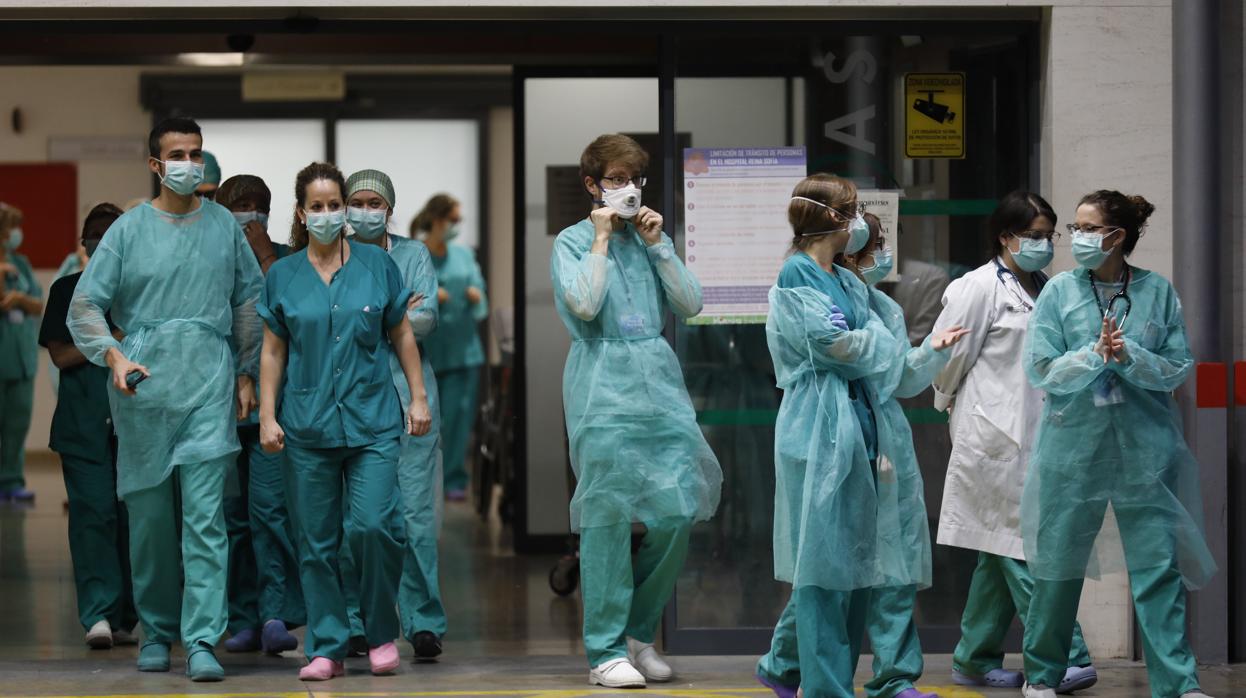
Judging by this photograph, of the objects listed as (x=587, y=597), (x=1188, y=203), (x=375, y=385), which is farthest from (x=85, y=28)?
(x=1188, y=203)

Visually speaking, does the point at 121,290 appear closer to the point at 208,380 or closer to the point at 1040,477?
the point at 208,380

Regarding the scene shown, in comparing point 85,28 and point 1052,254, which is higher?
point 85,28

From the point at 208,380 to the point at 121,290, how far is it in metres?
0.43

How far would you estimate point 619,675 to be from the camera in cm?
618

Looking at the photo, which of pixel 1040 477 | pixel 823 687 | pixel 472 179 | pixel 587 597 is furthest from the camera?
pixel 472 179

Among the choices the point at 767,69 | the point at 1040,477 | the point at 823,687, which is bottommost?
the point at 823,687

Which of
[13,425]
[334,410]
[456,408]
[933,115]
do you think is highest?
[933,115]

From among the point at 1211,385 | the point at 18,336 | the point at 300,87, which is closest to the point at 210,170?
the point at 1211,385

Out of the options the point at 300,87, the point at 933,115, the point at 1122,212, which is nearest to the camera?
the point at 1122,212

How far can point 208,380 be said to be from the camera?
629 cm

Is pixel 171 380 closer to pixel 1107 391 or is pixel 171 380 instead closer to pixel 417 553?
pixel 417 553

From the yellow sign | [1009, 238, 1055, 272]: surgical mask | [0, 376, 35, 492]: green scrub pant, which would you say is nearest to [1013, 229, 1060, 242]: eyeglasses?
[1009, 238, 1055, 272]: surgical mask

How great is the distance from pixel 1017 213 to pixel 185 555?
303cm

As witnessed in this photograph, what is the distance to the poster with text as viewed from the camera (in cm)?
688
